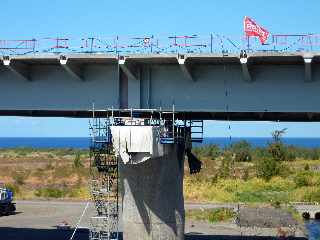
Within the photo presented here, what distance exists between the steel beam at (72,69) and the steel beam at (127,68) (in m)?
2.00

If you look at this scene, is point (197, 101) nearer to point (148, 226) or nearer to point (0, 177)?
point (148, 226)

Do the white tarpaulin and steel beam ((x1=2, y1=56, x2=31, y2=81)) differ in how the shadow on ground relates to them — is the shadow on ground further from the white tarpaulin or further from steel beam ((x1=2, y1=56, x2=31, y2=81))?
the white tarpaulin

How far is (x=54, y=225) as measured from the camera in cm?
3897

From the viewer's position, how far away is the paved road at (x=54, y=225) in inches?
1344

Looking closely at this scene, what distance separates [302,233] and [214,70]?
16.2 metres

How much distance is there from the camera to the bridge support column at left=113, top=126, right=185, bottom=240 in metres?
23.2

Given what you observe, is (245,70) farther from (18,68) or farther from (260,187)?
(260,187)

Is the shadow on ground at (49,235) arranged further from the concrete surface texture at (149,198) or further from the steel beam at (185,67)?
the steel beam at (185,67)

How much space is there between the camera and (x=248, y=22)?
74.2 feet

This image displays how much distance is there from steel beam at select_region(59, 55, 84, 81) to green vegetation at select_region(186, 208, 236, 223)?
19179 millimetres

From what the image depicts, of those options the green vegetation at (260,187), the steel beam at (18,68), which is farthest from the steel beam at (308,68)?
the green vegetation at (260,187)

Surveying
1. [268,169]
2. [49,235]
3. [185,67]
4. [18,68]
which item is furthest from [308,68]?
[268,169]

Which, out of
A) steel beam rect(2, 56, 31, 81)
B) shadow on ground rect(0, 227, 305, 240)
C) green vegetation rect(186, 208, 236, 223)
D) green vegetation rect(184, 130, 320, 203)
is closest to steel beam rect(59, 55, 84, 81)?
steel beam rect(2, 56, 31, 81)

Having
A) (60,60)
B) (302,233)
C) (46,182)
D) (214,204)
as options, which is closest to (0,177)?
(46,182)
